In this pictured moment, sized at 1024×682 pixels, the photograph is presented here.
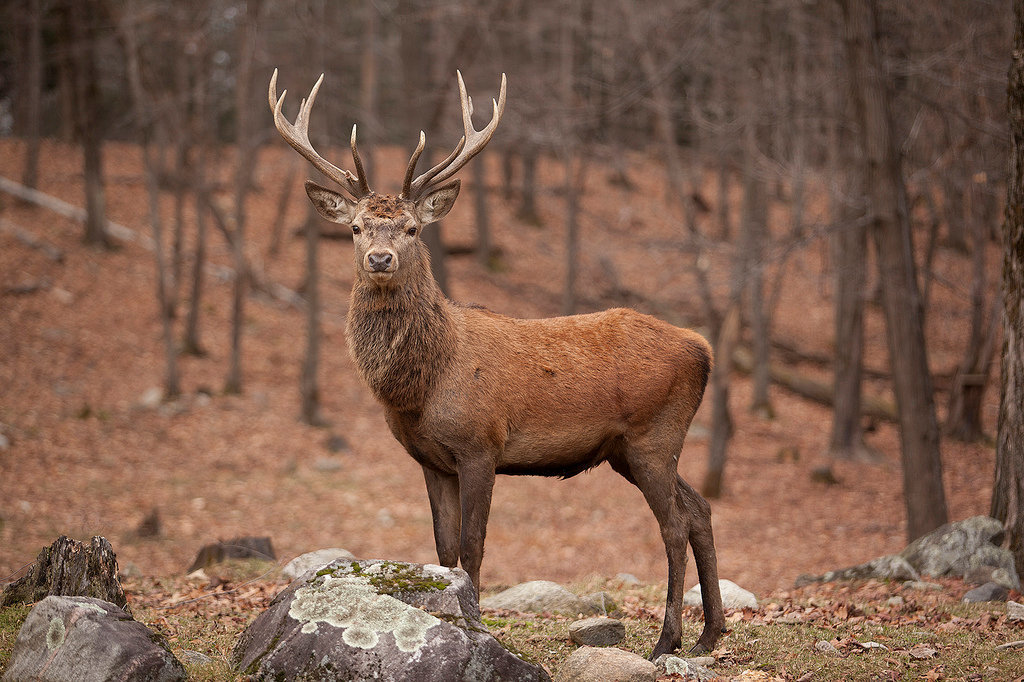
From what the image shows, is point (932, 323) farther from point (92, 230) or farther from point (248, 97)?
point (92, 230)

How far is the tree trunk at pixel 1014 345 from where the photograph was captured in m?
7.69

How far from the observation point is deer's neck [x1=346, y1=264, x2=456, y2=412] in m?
5.59

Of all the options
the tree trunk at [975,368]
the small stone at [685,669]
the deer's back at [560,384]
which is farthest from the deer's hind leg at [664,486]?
the tree trunk at [975,368]

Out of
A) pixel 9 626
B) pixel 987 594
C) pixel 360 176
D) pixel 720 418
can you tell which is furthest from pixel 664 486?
pixel 720 418

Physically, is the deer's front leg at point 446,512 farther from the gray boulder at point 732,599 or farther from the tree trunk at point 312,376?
the tree trunk at point 312,376

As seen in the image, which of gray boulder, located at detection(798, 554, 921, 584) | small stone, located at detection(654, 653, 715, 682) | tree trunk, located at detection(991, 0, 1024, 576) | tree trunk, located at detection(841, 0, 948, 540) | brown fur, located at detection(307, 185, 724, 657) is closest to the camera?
small stone, located at detection(654, 653, 715, 682)

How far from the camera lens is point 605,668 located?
4652 millimetres

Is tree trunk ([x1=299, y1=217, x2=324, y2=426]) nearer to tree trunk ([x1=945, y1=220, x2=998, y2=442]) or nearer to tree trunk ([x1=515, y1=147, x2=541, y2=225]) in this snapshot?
tree trunk ([x1=945, y1=220, x2=998, y2=442])

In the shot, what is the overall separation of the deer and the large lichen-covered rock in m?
0.88

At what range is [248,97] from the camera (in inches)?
634

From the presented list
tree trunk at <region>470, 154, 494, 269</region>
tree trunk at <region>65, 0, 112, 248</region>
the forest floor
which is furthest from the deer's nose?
tree trunk at <region>470, 154, 494, 269</region>

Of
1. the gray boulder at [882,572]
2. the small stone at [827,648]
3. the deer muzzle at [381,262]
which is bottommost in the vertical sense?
the gray boulder at [882,572]

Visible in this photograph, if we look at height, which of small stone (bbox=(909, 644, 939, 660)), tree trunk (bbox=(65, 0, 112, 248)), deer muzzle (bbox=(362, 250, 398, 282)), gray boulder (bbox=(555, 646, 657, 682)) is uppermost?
tree trunk (bbox=(65, 0, 112, 248))

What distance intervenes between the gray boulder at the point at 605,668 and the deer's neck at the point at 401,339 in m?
1.72
